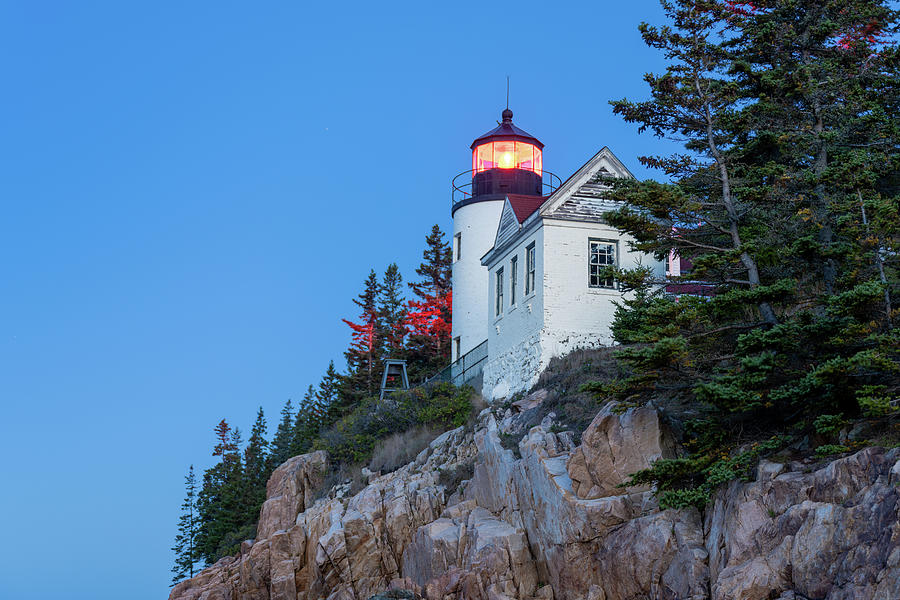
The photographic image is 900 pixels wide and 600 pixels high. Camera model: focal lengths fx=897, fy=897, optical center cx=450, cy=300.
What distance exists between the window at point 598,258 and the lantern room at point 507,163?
10287 millimetres

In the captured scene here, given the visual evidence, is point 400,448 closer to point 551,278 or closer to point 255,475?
point 551,278

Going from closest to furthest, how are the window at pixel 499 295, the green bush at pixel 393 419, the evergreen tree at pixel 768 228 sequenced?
the evergreen tree at pixel 768 228, the window at pixel 499 295, the green bush at pixel 393 419

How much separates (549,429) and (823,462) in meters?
8.06

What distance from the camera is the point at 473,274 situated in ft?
121

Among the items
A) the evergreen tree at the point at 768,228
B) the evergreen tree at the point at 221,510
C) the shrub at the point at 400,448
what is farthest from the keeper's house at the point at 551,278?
the evergreen tree at the point at 221,510

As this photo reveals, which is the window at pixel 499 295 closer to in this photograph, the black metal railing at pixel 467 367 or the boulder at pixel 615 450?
the black metal railing at pixel 467 367

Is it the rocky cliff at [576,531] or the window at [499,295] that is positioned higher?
→ the window at [499,295]

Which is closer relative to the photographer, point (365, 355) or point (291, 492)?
point (291, 492)

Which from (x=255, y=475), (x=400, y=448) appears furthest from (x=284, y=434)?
(x=400, y=448)

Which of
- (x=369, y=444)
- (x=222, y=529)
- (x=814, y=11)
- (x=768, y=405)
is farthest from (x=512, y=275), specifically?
(x=222, y=529)

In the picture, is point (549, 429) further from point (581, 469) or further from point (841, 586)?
point (841, 586)

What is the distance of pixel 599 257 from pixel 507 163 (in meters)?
11.8

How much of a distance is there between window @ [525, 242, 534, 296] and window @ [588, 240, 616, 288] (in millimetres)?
1828

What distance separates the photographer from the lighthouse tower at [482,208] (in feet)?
120
